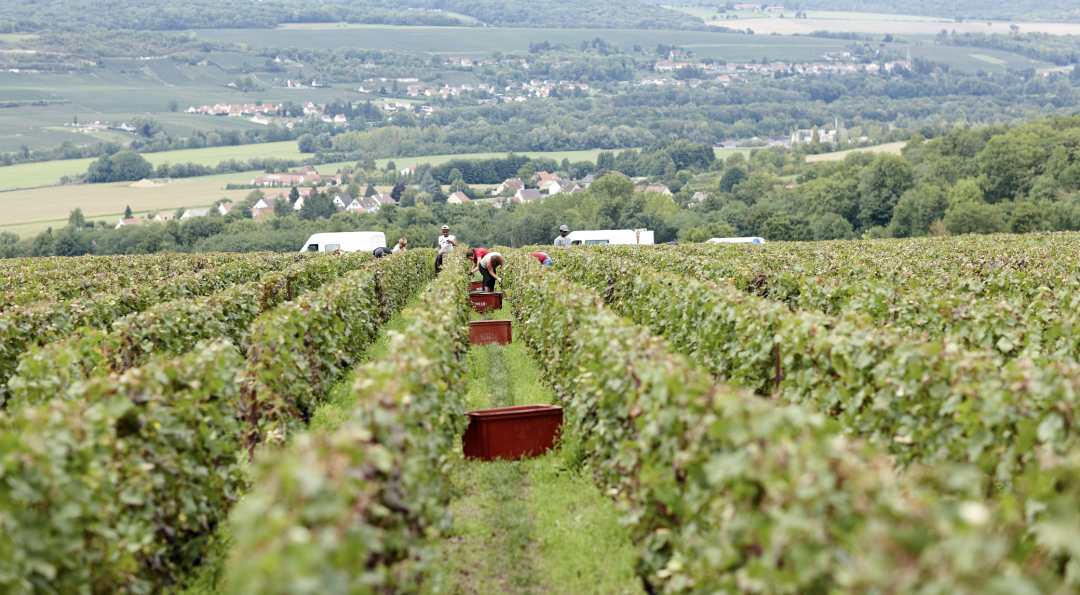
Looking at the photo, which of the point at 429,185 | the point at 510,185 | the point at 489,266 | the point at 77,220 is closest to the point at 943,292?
the point at 489,266

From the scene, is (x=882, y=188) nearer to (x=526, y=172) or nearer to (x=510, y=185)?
(x=510, y=185)

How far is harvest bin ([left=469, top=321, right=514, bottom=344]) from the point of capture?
15.1 m

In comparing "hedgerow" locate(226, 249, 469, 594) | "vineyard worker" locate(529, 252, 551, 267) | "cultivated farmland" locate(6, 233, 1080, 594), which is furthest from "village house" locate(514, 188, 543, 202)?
"hedgerow" locate(226, 249, 469, 594)

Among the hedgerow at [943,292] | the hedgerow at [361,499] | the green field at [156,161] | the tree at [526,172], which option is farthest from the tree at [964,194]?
the green field at [156,161]

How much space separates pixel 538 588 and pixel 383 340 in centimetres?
991

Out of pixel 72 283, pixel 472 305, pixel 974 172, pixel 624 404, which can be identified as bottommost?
pixel 974 172

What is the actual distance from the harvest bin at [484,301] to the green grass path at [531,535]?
448 inches

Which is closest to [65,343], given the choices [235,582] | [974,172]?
[235,582]

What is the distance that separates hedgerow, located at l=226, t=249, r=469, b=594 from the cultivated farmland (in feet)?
0.05

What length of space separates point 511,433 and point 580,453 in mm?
748

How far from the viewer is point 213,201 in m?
125

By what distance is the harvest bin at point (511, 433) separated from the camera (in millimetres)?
8391

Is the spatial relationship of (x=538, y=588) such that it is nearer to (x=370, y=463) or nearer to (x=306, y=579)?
(x=370, y=463)

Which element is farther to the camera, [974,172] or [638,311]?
[974,172]
